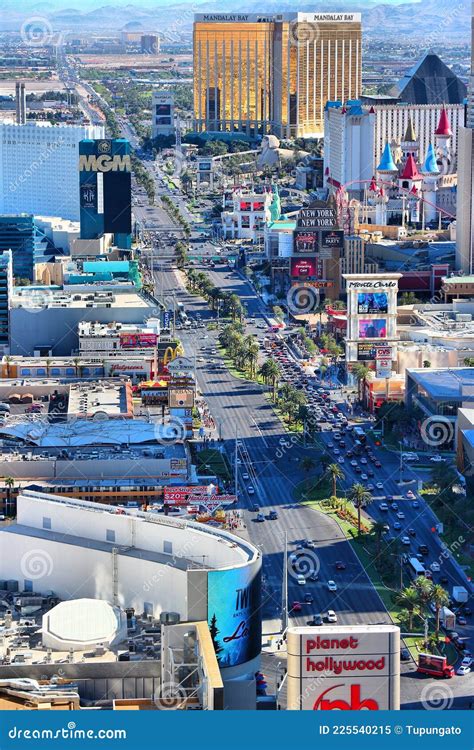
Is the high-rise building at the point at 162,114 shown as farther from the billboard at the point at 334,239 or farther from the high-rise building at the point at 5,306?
the high-rise building at the point at 5,306

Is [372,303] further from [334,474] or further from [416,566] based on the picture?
[416,566]

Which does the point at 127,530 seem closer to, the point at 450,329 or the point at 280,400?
the point at 280,400

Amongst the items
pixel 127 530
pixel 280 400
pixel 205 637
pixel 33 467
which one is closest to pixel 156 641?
pixel 205 637

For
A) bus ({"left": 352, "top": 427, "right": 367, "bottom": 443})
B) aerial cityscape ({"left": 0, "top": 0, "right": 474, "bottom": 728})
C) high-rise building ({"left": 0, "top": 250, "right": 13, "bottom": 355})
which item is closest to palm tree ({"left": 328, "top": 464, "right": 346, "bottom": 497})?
aerial cityscape ({"left": 0, "top": 0, "right": 474, "bottom": 728})

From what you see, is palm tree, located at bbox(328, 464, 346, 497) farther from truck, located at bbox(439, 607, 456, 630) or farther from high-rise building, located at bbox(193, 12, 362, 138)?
high-rise building, located at bbox(193, 12, 362, 138)

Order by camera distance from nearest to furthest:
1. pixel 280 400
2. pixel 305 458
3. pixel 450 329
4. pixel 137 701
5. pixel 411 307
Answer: pixel 137 701 < pixel 305 458 < pixel 280 400 < pixel 450 329 < pixel 411 307

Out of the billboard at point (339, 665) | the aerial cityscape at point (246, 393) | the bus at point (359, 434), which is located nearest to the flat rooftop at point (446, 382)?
the aerial cityscape at point (246, 393)

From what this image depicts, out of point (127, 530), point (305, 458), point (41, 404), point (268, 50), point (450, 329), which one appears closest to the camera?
point (127, 530)
